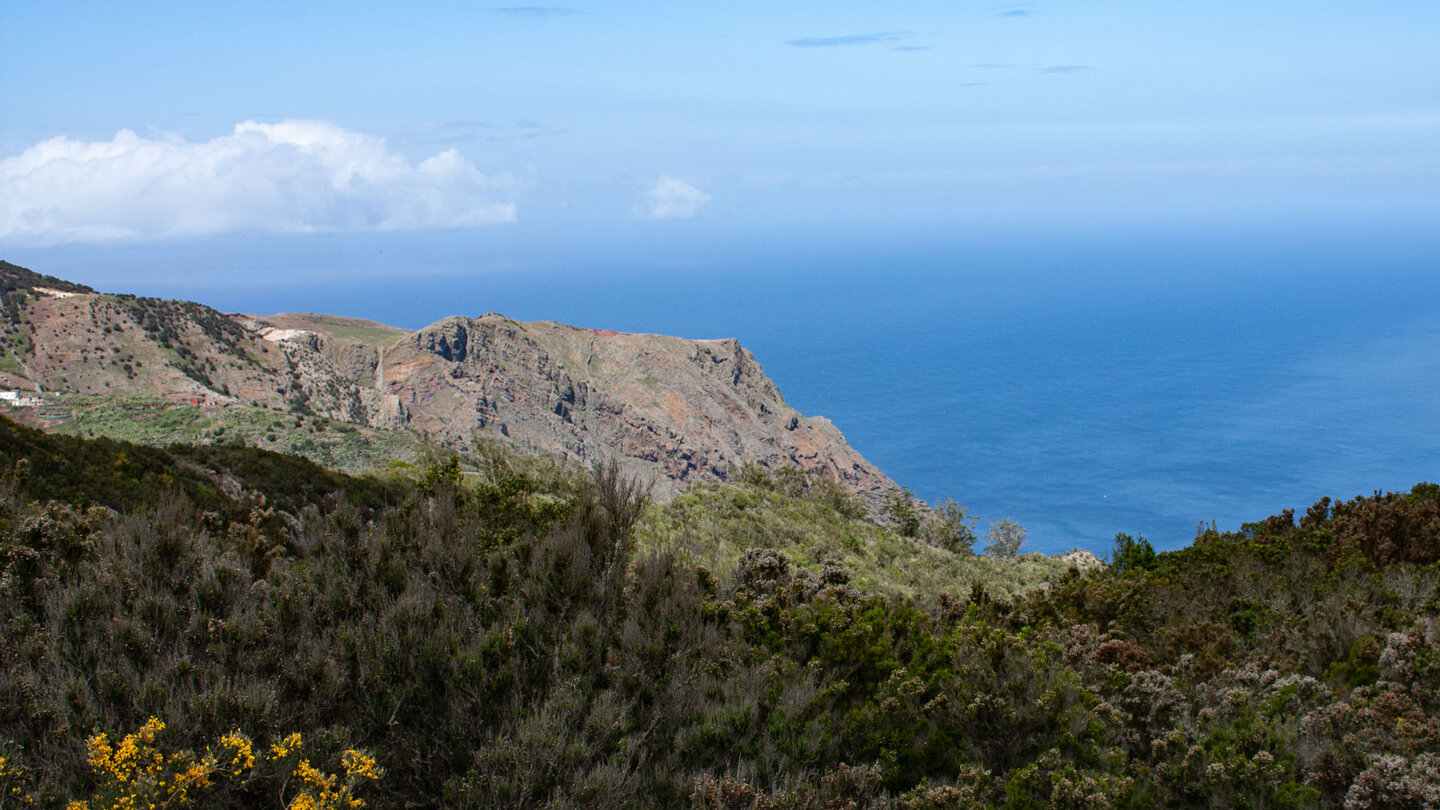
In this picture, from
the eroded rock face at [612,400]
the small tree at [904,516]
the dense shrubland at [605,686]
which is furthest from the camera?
A: the eroded rock face at [612,400]

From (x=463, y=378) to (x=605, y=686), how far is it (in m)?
85.8

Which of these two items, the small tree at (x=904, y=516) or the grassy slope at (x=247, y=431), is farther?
the small tree at (x=904, y=516)

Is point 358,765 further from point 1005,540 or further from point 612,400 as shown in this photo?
point 612,400

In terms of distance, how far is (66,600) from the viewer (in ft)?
20.2

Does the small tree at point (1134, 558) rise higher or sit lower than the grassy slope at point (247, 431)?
higher

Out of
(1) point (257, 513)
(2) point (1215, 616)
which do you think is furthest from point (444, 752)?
(2) point (1215, 616)

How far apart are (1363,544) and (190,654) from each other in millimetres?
17387

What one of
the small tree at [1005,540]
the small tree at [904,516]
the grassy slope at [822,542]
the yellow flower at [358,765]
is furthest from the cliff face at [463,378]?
the yellow flower at [358,765]

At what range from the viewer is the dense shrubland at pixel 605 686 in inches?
211

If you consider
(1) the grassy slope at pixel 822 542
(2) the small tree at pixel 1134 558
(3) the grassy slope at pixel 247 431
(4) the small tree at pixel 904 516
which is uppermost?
(4) the small tree at pixel 904 516

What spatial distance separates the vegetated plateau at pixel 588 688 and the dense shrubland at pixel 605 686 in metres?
0.02

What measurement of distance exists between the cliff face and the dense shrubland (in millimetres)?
34590

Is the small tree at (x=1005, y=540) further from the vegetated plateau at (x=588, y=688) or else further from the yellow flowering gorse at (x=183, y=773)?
the yellow flowering gorse at (x=183, y=773)

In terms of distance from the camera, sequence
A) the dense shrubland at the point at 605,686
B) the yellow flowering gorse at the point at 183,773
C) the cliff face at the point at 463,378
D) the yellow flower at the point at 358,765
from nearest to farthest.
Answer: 1. the yellow flowering gorse at the point at 183,773
2. the yellow flower at the point at 358,765
3. the dense shrubland at the point at 605,686
4. the cliff face at the point at 463,378
